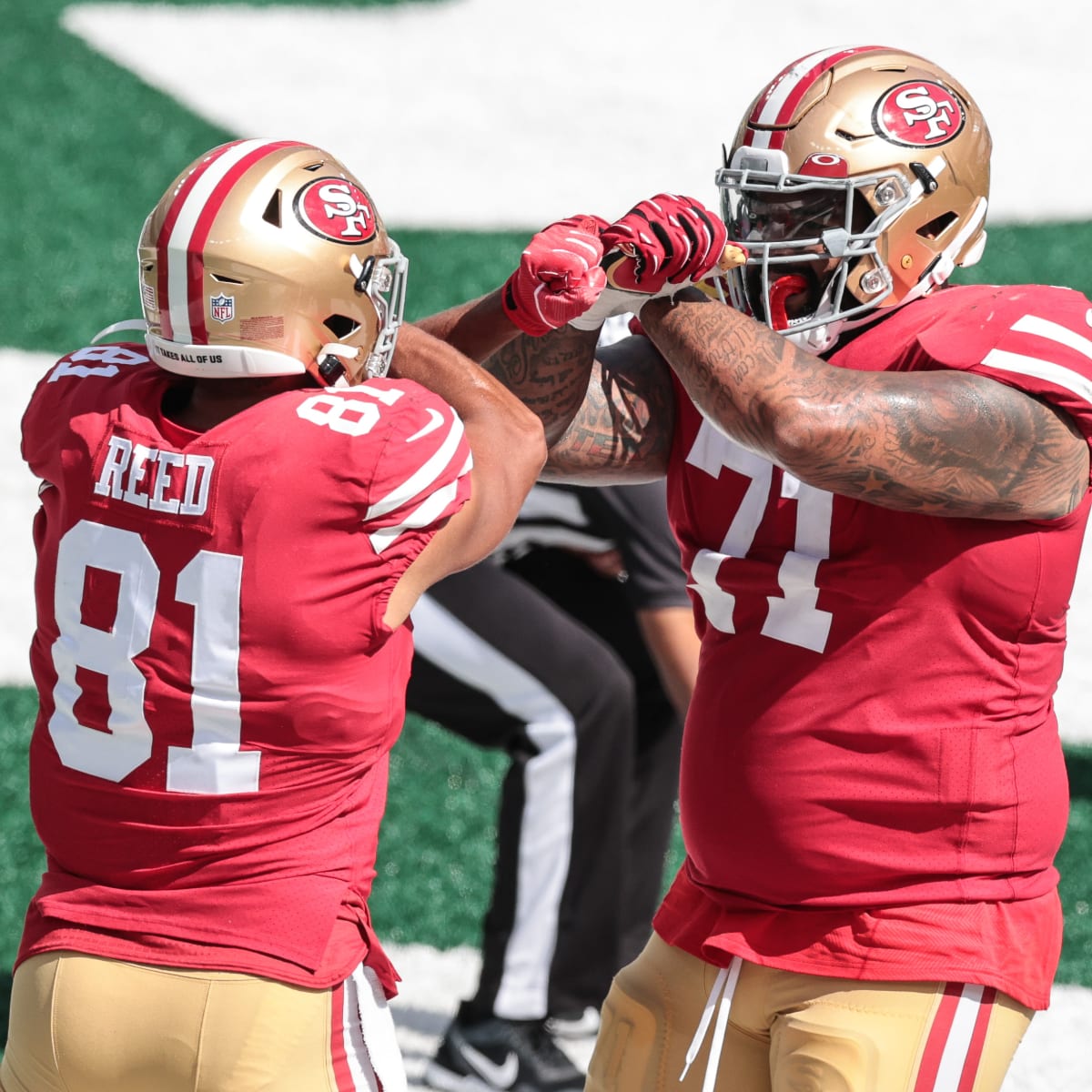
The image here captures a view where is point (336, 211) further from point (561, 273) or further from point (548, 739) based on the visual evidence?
point (548, 739)

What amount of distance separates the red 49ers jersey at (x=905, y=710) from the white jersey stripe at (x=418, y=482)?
1.51ft

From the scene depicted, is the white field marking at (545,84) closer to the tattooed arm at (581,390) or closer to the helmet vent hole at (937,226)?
the tattooed arm at (581,390)

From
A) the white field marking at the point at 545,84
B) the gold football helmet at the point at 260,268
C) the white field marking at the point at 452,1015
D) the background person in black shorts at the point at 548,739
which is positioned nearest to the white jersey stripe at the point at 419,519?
the gold football helmet at the point at 260,268

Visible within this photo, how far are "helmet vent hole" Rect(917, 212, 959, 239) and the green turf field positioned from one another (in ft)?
7.81

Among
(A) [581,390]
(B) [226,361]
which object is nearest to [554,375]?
(A) [581,390]

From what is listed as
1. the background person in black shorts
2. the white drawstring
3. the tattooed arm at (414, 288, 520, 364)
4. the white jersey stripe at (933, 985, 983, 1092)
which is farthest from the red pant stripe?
the background person in black shorts

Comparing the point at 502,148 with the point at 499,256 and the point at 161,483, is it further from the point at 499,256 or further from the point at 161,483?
the point at 161,483

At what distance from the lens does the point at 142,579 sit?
2326 millimetres

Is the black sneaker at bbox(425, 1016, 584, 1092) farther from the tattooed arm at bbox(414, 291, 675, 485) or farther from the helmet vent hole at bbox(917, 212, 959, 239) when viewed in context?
the helmet vent hole at bbox(917, 212, 959, 239)

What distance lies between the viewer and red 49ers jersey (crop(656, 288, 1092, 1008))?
243cm

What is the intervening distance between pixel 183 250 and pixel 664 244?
0.64 metres

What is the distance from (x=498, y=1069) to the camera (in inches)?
153

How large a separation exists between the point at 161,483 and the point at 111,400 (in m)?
0.19

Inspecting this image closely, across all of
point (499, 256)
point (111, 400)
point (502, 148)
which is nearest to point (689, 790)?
point (111, 400)
